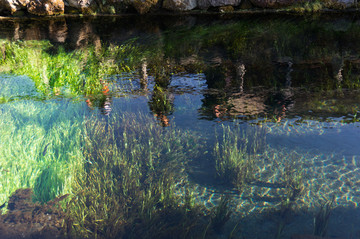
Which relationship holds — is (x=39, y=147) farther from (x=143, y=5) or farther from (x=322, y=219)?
(x=143, y=5)

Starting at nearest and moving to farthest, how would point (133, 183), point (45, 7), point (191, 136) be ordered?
point (133, 183) < point (191, 136) < point (45, 7)

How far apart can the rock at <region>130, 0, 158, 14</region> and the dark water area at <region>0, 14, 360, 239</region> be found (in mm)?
11416

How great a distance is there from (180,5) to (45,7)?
32.1 ft

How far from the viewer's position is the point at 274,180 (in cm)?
505

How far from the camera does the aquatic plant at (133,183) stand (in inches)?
167

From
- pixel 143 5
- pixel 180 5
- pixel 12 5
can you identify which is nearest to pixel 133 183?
pixel 180 5

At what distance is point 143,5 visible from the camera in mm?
22578

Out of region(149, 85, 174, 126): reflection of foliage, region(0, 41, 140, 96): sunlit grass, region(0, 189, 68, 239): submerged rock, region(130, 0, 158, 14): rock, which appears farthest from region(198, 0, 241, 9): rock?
region(0, 189, 68, 239): submerged rock

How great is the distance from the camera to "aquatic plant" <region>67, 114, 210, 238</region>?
4238 millimetres

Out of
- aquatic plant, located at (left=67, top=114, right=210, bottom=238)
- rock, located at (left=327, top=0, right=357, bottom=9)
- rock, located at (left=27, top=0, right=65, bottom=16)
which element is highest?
rock, located at (left=27, top=0, right=65, bottom=16)

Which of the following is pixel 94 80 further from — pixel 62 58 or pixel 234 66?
pixel 234 66

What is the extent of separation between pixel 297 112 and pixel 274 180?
8.59 ft

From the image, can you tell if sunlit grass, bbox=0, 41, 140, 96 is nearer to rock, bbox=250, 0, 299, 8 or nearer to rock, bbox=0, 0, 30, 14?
rock, bbox=0, 0, 30, 14

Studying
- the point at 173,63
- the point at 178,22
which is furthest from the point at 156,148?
the point at 178,22
